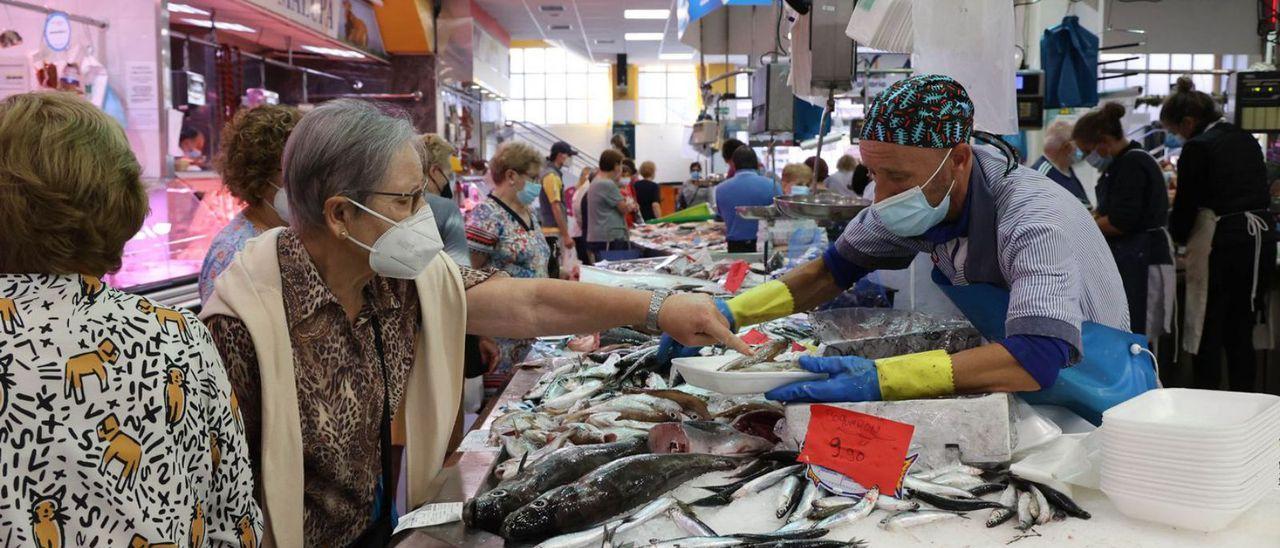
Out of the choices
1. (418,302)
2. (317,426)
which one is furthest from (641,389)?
(317,426)

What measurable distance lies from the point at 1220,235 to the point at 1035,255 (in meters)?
5.05

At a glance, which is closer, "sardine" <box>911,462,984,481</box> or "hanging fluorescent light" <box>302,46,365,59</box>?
"sardine" <box>911,462,984,481</box>

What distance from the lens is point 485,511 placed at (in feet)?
6.56

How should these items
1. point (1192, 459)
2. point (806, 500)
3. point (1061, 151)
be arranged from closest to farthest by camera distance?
point (1192, 459) < point (806, 500) < point (1061, 151)

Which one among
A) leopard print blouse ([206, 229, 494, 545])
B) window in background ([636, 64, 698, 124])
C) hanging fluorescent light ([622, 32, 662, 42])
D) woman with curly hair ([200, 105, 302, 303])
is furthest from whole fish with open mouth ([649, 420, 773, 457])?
window in background ([636, 64, 698, 124])

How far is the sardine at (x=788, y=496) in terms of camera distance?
1985 millimetres

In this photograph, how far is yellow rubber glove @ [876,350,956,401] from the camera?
2.16 metres

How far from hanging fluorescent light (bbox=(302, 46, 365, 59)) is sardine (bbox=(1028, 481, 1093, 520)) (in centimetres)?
1207

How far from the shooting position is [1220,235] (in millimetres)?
6301

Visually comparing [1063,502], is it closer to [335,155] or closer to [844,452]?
[844,452]

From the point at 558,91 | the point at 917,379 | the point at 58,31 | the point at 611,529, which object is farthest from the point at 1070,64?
the point at 558,91

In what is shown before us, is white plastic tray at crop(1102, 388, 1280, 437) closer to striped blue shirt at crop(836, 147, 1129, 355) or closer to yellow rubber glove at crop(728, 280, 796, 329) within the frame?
striped blue shirt at crop(836, 147, 1129, 355)

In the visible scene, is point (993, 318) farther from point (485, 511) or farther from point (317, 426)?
point (317, 426)

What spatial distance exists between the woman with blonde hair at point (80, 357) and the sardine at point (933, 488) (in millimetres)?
1406
